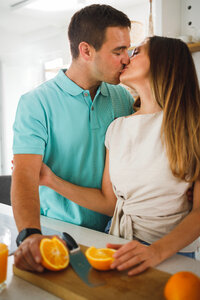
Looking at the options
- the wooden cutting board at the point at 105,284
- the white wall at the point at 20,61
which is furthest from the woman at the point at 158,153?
the white wall at the point at 20,61

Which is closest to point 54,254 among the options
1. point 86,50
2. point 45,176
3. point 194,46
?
point 45,176

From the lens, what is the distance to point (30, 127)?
1.56m

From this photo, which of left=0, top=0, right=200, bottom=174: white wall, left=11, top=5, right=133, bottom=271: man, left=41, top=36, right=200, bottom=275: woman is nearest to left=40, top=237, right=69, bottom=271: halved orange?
left=41, top=36, right=200, bottom=275: woman

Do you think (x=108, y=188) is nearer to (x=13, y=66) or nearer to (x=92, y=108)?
(x=92, y=108)

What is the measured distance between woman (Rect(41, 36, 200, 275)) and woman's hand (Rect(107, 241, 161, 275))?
13cm

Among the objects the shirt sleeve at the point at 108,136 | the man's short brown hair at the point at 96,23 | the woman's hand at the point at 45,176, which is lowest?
the woman's hand at the point at 45,176

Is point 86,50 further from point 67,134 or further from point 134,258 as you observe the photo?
point 134,258

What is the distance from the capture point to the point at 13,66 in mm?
Answer: 6367

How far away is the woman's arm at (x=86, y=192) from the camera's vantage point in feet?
5.02

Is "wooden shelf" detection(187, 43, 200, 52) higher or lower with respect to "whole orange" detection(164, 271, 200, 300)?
higher

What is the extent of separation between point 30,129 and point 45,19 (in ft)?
14.5

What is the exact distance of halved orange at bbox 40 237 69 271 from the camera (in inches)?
37.8

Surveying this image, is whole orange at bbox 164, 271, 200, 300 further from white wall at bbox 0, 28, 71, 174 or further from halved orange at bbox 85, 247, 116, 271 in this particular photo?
white wall at bbox 0, 28, 71, 174

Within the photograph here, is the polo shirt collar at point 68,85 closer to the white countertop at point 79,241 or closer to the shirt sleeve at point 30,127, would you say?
the shirt sleeve at point 30,127
